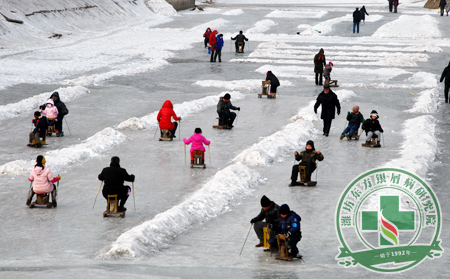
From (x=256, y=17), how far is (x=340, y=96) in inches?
1664

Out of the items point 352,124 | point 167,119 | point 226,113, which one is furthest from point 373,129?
point 167,119

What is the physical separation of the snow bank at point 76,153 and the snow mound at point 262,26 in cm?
4066

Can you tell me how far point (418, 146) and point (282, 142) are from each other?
3.94 m

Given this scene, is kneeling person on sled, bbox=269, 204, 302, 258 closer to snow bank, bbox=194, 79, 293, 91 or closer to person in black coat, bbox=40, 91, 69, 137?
person in black coat, bbox=40, 91, 69, 137

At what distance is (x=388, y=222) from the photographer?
1375 centimetres

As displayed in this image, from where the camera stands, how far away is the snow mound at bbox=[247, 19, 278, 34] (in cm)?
A: 6116

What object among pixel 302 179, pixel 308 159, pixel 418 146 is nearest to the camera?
pixel 308 159

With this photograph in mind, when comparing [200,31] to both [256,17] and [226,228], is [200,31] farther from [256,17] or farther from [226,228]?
[226,228]

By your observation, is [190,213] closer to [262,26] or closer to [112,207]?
[112,207]

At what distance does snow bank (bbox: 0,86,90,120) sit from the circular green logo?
1377cm

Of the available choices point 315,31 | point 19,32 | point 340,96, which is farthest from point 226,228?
point 315,31

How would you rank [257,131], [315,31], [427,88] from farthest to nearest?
[315,31] < [427,88] < [257,131]

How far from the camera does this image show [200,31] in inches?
2383

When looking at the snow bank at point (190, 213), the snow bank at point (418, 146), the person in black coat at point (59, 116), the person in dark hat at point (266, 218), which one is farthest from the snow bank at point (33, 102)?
the person in dark hat at point (266, 218)
